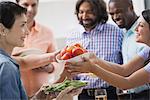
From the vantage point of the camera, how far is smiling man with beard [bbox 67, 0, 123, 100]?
84.4 inches

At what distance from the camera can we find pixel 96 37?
2242 millimetres

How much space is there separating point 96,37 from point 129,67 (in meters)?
0.33

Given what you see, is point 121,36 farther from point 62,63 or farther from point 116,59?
point 62,63

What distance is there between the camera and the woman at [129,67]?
1729 mm

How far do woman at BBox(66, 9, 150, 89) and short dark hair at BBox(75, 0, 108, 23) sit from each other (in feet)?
1.18

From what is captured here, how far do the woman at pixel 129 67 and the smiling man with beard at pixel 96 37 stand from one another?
14cm

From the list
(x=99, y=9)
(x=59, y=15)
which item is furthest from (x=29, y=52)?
(x=59, y=15)

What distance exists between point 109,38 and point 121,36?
0.26 feet

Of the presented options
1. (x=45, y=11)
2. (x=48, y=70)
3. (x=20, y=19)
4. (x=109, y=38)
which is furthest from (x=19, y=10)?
(x=45, y=11)

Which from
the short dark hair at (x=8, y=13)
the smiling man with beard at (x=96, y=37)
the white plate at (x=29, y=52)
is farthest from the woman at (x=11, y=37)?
the smiling man with beard at (x=96, y=37)

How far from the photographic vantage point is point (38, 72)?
2.15m

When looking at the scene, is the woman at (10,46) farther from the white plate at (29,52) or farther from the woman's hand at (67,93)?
the white plate at (29,52)

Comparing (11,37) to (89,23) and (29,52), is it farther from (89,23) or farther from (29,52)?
(89,23)

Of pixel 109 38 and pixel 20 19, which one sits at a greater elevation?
pixel 20 19
